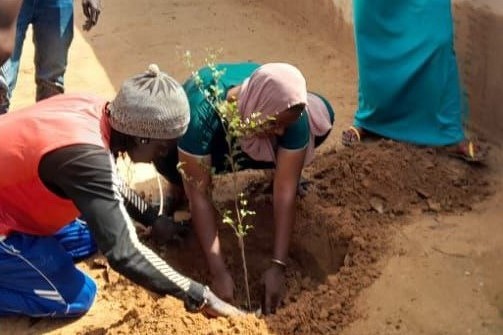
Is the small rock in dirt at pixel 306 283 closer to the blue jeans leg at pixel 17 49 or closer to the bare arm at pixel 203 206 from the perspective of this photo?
the bare arm at pixel 203 206

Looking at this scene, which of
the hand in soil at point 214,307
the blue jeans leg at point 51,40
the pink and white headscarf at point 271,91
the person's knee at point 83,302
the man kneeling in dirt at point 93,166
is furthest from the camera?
the blue jeans leg at point 51,40

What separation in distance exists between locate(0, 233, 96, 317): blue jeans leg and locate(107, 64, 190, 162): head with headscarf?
2.27ft

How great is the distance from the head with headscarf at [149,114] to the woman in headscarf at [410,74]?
1.87m

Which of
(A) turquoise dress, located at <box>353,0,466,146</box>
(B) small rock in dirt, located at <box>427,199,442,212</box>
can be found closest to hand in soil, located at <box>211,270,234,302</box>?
(B) small rock in dirt, located at <box>427,199,442,212</box>

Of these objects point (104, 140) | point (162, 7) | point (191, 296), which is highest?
point (104, 140)

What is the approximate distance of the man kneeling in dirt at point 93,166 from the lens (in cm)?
272

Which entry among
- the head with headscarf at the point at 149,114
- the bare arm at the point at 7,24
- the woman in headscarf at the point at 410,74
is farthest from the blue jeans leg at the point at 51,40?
the woman in headscarf at the point at 410,74

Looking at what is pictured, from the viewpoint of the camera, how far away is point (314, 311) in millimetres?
3246

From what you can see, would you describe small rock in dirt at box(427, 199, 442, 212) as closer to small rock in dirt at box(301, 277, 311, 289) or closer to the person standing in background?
small rock in dirt at box(301, 277, 311, 289)

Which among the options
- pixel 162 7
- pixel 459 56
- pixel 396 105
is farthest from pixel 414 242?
pixel 162 7

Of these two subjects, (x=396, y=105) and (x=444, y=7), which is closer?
(x=444, y=7)

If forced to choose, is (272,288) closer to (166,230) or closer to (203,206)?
(203,206)

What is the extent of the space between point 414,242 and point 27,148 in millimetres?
1824

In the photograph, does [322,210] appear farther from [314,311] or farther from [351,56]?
[351,56]
